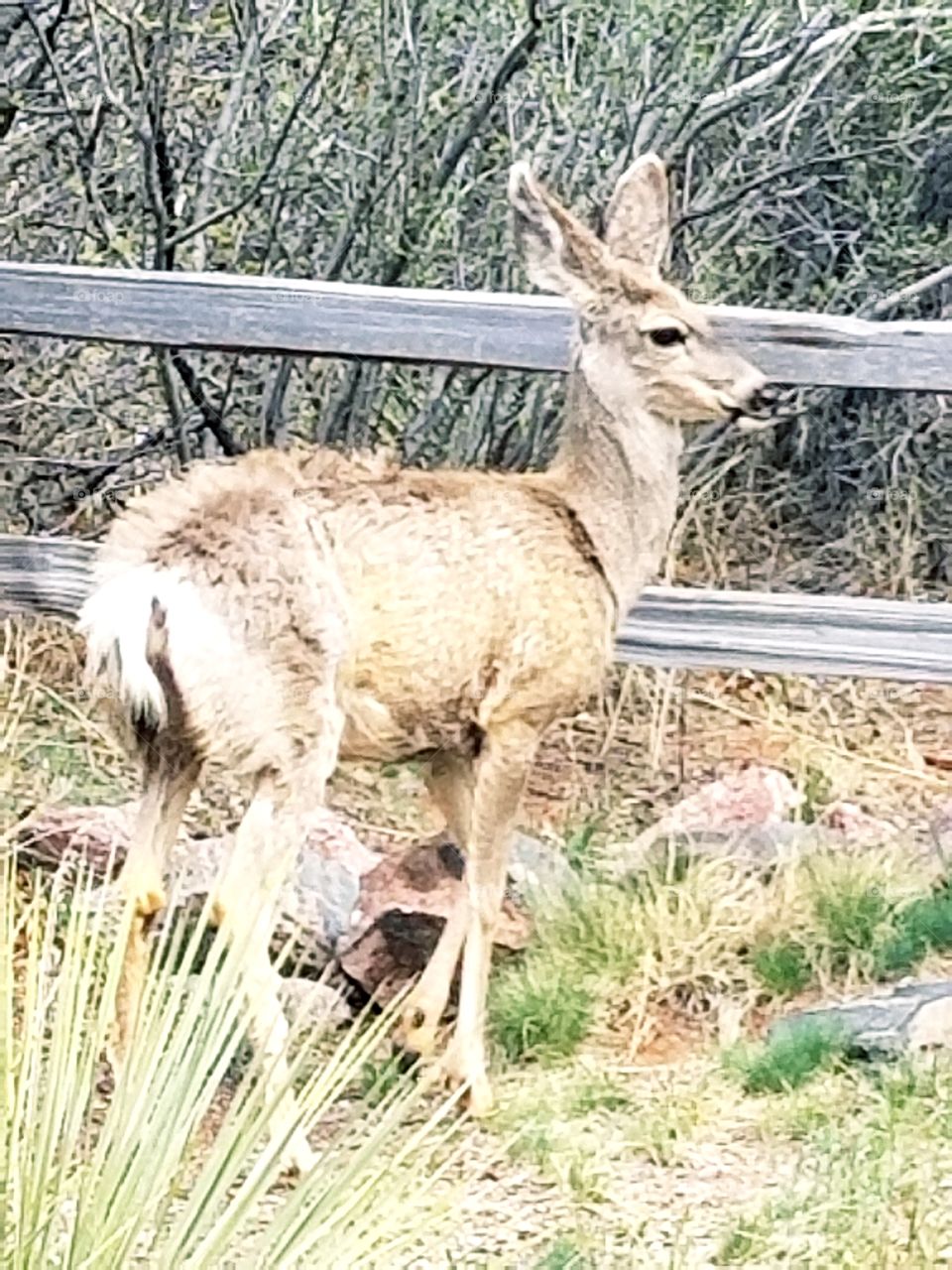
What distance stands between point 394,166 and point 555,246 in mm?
2151

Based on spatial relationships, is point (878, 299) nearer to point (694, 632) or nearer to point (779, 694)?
point (779, 694)

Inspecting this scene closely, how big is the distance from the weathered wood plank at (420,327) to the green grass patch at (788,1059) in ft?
4.99

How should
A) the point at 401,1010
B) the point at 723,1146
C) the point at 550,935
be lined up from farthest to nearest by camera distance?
the point at 550,935, the point at 401,1010, the point at 723,1146

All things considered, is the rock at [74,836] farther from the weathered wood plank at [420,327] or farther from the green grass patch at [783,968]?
the green grass patch at [783,968]

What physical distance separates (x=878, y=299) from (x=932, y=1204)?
4.49 metres

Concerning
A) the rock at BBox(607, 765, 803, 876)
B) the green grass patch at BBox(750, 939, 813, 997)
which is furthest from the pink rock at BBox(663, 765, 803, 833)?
the green grass patch at BBox(750, 939, 813, 997)

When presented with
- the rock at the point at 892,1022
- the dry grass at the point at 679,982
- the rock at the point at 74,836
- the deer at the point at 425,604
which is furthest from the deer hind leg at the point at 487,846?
the rock at the point at 74,836

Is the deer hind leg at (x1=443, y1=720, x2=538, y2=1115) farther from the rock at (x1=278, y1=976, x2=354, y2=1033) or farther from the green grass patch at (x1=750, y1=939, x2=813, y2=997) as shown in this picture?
the green grass patch at (x1=750, y1=939, x2=813, y2=997)

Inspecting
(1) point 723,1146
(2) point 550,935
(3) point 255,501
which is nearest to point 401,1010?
(2) point 550,935

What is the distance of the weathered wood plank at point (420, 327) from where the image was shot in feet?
18.9

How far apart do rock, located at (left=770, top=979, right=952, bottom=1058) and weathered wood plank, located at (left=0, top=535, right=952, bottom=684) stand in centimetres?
91

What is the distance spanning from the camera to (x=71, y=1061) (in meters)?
2.77

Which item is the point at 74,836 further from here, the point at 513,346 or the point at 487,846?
the point at 513,346

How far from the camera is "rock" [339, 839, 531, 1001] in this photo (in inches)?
235
